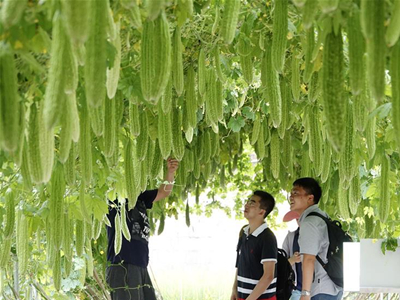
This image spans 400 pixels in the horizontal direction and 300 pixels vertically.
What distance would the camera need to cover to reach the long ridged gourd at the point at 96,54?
2.19 metres

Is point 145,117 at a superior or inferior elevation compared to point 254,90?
inferior

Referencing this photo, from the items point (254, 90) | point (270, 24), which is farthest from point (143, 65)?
point (254, 90)

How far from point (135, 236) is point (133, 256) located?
0.18 metres

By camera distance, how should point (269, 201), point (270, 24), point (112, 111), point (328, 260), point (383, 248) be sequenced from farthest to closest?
point (269, 201), point (328, 260), point (383, 248), point (270, 24), point (112, 111)

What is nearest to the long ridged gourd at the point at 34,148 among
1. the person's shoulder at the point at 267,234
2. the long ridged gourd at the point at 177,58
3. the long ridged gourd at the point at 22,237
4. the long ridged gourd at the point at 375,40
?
the long ridged gourd at the point at 177,58

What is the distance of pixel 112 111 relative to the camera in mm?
3207

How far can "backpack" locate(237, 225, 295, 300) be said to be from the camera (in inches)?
254

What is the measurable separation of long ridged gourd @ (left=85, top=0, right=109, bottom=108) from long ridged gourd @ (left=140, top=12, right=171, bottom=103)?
30 cm

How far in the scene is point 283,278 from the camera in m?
6.47

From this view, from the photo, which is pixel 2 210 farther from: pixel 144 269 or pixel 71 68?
pixel 144 269

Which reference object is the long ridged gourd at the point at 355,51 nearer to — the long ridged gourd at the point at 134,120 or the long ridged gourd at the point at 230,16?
the long ridged gourd at the point at 230,16

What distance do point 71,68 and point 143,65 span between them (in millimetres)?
366

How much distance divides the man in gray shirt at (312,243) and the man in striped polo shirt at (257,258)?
298 mm

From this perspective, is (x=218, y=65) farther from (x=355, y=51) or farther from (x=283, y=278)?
(x=283, y=278)
